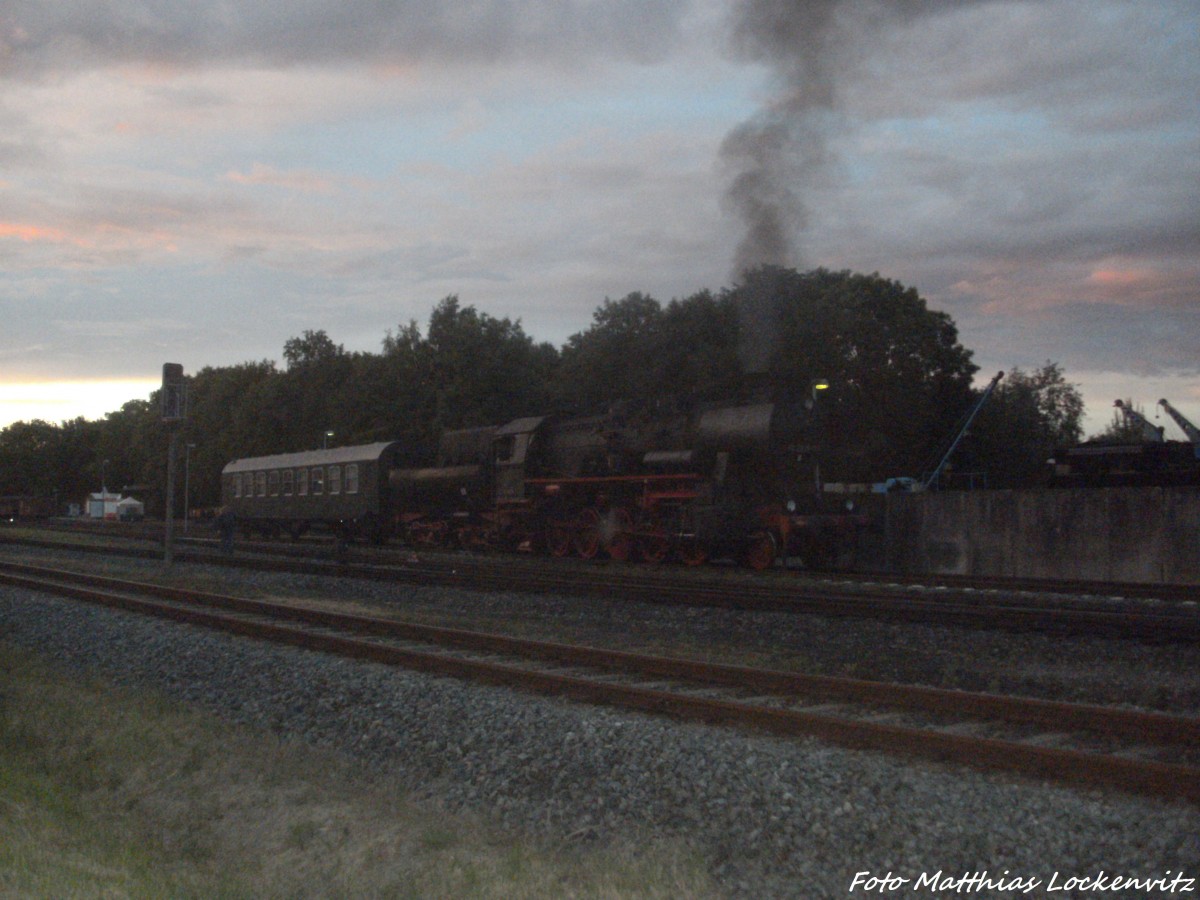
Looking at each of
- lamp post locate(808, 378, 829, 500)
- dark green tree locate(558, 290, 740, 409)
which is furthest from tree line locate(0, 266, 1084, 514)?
lamp post locate(808, 378, 829, 500)

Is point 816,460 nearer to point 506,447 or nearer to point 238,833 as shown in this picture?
point 506,447

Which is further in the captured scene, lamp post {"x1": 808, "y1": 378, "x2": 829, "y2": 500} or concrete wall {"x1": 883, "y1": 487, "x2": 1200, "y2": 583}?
lamp post {"x1": 808, "y1": 378, "x2": 829, "y2": 500}

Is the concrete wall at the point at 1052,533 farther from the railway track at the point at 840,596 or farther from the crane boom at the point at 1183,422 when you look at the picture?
the crane boom at the point at 1183,422

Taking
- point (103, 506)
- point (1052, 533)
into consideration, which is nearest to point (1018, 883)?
point (1052, 533)

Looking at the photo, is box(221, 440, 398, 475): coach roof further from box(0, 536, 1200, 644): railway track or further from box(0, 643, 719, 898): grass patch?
box(0, 643, 719, 898): grass patch

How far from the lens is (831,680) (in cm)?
861

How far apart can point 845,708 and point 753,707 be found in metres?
0.97

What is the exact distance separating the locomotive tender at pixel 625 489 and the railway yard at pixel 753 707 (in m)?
4.30

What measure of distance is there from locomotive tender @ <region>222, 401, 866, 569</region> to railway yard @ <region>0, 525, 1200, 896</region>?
4.30 metres

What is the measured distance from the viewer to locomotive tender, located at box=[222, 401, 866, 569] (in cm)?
2180

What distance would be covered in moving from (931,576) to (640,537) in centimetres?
695

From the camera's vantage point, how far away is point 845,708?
823 cm

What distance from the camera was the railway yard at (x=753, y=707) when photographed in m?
5.35

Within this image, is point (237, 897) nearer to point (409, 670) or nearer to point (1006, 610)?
point (409, 670)
